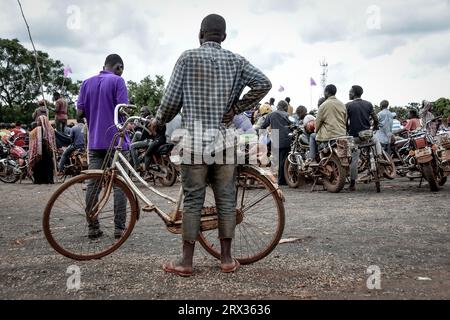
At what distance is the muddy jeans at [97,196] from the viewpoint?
4473 millimetres

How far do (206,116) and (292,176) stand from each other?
6901mm

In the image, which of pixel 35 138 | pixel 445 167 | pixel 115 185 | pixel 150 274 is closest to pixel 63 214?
pixel 115 185

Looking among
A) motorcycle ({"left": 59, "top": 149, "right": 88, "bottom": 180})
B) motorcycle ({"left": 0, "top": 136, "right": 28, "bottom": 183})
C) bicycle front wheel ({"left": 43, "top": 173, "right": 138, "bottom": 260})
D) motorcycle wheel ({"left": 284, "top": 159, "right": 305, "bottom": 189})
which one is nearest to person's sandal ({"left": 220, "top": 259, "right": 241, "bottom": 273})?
bicycle front wheel ({"left": 43, "top": 173, "right": 138, "bottom": 260})

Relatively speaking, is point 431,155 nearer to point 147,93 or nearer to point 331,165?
point 331,165

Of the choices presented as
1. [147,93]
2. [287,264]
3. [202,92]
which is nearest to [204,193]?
[202,92]

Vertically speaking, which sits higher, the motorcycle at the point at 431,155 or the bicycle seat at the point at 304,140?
the bicycle seat at the point at 304,140

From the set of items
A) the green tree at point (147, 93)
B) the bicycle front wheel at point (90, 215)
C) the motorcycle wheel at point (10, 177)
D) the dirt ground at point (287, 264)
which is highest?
the green tree at point (147, 93)

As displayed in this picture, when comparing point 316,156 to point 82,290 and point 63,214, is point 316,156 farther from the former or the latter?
point 82,290

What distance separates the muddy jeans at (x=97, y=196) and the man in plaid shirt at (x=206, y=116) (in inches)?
45.1

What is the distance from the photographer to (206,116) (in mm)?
3645

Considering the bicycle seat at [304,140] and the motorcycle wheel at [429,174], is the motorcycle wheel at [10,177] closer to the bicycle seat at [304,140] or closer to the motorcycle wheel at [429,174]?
the bicycle seat at [304,140]

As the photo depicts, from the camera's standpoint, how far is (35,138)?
456 inches

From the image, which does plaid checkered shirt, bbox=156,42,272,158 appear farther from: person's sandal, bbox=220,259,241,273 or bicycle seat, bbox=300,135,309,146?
bicycle seat, bbox=300,135,309,146

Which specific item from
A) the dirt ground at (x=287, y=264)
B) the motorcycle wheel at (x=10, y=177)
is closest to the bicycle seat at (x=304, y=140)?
the dirt ground at (x=287, y=264)
